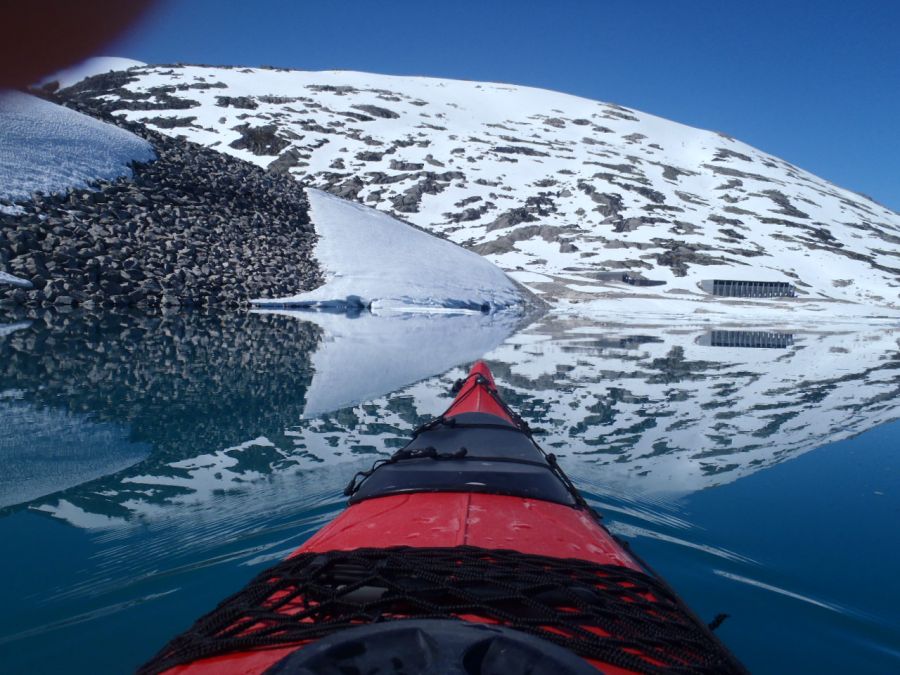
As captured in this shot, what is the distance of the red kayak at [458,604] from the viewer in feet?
4.35

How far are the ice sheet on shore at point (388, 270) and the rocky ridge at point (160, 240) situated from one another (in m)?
0.95

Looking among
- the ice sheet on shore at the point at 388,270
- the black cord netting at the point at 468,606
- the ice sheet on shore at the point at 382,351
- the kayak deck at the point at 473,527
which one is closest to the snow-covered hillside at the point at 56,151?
the ice sheet on shore at the point at 388,270

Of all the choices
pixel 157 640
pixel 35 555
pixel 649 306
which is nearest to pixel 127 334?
pixel 35 555

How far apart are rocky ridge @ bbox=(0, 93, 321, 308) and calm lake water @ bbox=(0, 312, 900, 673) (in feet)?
25.7

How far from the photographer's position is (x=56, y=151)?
22.3 m

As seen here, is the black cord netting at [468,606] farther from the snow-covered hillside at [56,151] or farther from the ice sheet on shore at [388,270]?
the snow-covered hillside at [56,151]

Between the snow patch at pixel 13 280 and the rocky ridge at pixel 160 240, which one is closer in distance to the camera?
the snow patch at pixel 13 280

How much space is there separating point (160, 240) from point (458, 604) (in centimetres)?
2242

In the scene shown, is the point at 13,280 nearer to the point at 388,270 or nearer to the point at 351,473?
the point at 388,270

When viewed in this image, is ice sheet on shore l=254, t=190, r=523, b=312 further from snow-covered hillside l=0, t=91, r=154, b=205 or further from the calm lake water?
the calm lake water

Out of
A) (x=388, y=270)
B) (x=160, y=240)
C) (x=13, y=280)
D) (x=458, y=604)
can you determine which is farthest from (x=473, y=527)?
(x=388, y=270)

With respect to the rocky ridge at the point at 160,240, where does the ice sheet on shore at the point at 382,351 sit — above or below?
below

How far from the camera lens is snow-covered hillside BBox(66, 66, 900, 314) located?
52.1 meters

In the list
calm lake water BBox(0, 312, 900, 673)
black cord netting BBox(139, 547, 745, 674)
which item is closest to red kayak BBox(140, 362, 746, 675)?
black cord netting BBox(139, 547, 745, 674)
